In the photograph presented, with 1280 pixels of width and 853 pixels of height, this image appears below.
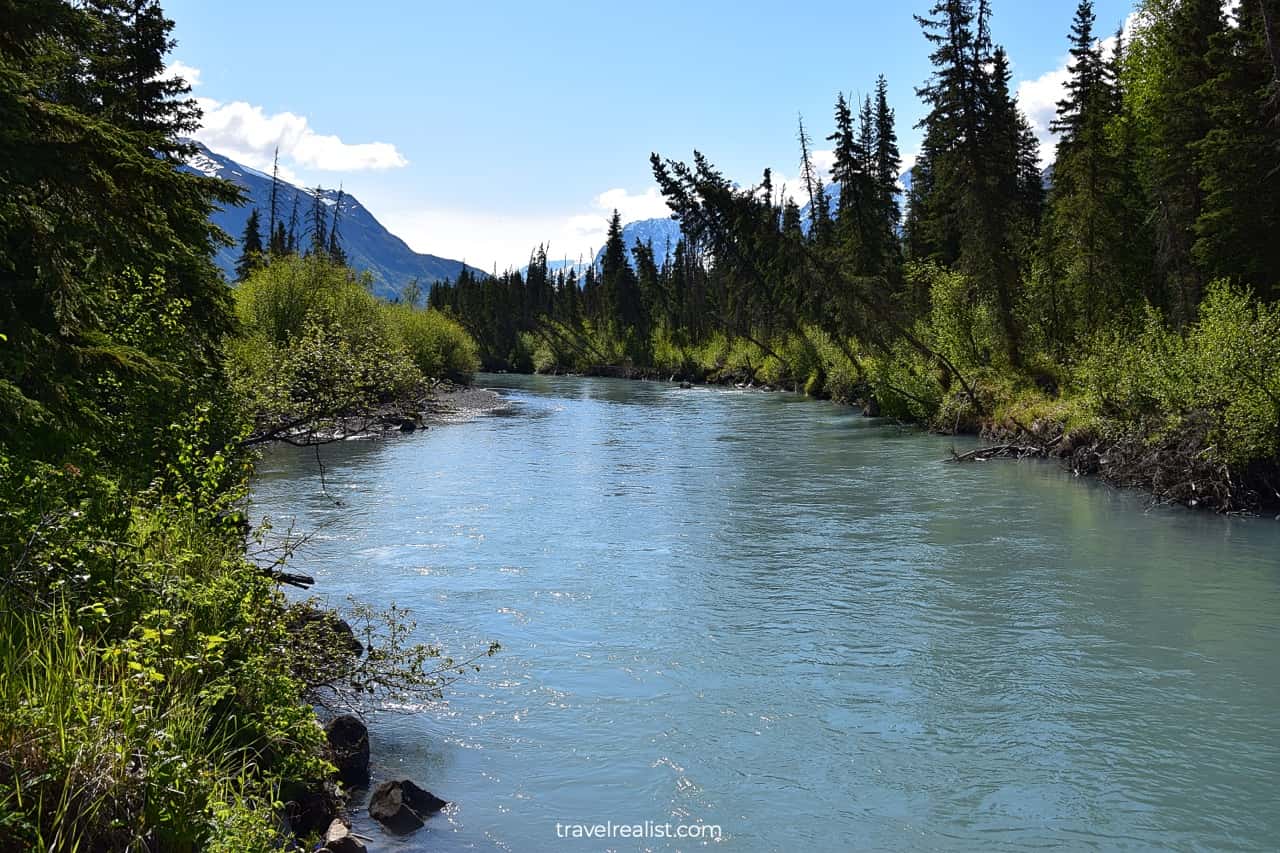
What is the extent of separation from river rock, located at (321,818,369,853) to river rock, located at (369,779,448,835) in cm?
77

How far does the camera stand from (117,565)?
7238mm

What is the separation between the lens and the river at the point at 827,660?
8.27 meters

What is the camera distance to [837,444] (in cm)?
3388

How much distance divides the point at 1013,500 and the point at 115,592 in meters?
20.1

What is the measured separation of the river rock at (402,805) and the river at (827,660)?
14 centimetres

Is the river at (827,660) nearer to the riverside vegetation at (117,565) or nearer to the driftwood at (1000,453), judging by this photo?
the riverside vegetation at (117,565)

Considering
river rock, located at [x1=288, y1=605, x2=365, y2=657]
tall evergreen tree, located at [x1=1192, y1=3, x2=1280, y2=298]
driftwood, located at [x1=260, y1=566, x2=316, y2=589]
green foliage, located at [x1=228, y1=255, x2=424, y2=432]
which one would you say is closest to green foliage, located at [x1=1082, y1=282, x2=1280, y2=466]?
tall evergreen tree, located at [x1=1192, y1=3, x2=1280, y2=298]

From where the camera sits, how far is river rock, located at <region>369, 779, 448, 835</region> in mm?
7555

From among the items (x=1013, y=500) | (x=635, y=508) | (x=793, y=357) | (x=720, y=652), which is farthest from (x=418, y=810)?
(x=793, y=357)

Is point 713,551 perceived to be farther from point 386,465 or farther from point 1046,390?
point 1046,390

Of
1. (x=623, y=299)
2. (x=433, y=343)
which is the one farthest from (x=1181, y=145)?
(x=623, y=299)

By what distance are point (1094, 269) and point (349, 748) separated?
33001 mm

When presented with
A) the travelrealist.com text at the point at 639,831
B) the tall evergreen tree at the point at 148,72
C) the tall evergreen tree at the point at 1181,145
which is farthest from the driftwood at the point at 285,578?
the tall evergreen tree at the point at 1181,145

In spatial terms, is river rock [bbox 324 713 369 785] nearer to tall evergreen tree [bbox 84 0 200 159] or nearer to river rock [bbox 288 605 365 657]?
river rock [bbox 288 605 365 657]
